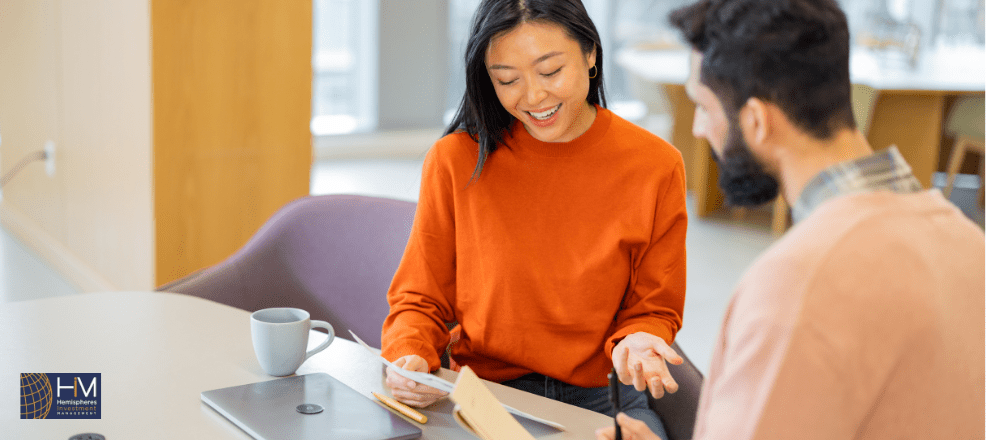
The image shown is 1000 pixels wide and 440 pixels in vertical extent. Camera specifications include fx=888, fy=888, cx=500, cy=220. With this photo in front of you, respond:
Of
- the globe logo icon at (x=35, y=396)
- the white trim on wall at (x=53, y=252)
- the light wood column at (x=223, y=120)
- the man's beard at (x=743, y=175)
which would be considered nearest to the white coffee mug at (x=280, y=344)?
the globe logo icon at (x=35, y=396)

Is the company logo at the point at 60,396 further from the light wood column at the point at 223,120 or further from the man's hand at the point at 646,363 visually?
the light wood column at the point at 223,120

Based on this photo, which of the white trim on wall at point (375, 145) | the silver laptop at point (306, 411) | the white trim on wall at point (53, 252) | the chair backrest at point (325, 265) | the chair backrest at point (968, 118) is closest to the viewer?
the silver laptop at point (306, 411)

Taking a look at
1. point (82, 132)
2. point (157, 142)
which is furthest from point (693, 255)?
point (82, 132)

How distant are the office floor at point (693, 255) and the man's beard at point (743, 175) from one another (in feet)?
4.52

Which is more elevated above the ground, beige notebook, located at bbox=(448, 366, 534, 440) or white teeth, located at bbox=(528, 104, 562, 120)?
white teeth, located at bbox=(528, 104, 562, 120)

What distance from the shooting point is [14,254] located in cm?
418

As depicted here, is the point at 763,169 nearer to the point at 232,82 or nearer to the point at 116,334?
the point at 116,334

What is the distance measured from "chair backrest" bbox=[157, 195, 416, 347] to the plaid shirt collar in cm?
122

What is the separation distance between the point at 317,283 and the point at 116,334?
684mm

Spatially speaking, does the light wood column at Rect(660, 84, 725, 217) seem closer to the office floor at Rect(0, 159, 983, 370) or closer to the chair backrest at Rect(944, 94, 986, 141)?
the office floor at Rect(0, 159, 983, 370)

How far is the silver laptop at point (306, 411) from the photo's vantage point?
1.09 m

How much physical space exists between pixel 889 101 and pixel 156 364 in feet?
15.4

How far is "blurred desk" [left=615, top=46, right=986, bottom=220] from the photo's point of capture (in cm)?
498

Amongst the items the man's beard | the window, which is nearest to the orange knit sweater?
the man's beard
